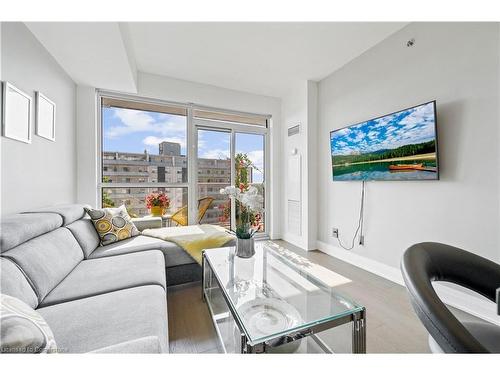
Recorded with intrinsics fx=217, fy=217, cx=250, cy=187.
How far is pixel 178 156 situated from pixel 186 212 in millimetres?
916

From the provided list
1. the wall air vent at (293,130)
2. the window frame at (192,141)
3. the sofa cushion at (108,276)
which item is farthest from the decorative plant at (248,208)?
the wall air vent at (293,130)

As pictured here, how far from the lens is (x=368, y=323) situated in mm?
1622

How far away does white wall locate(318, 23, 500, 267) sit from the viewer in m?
1.70

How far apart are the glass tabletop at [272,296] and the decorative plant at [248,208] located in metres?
0.25

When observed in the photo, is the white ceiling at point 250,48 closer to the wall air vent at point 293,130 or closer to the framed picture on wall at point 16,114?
the wall air vent at point 293,130

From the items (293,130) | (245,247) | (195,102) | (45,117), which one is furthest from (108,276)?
(293,130)

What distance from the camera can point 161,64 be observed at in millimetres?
2961

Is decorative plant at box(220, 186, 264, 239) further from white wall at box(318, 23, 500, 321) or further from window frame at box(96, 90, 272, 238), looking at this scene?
window frame at box(96, 90, 272, 238)

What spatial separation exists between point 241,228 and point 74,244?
1.31m

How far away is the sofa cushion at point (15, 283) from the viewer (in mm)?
975

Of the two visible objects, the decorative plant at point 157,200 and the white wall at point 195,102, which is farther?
the decorative plant at point 157,200
